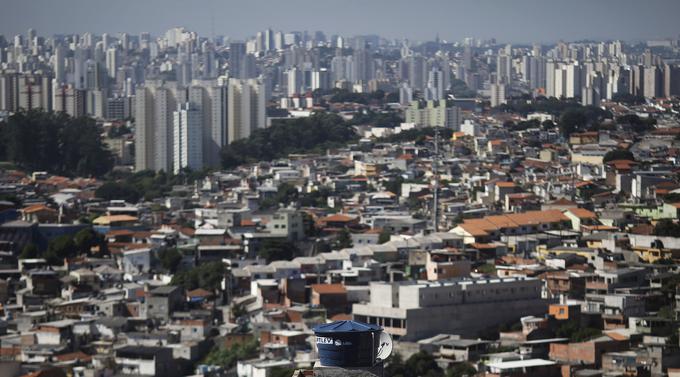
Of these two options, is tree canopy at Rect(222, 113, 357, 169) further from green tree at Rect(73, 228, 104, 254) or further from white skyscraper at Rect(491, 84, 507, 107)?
green tree at Rect(73, 228, 104, 254)

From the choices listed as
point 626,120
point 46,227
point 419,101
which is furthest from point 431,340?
point 419,101

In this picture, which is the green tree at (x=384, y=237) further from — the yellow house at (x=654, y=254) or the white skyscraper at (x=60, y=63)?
the white skyscraper at (x=60, y=63)

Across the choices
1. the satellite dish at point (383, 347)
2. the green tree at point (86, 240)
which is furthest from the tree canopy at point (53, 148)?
the satellite dish at point (383, 347)

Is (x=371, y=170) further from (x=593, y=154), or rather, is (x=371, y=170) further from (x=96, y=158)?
(x=96, y=158)

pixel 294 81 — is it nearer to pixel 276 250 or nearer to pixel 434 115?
pixel 434 115

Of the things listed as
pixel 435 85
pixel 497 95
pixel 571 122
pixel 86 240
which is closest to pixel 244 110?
pixel 571 122

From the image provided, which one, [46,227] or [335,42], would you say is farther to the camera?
[335,42]

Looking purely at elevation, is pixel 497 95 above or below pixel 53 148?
above
